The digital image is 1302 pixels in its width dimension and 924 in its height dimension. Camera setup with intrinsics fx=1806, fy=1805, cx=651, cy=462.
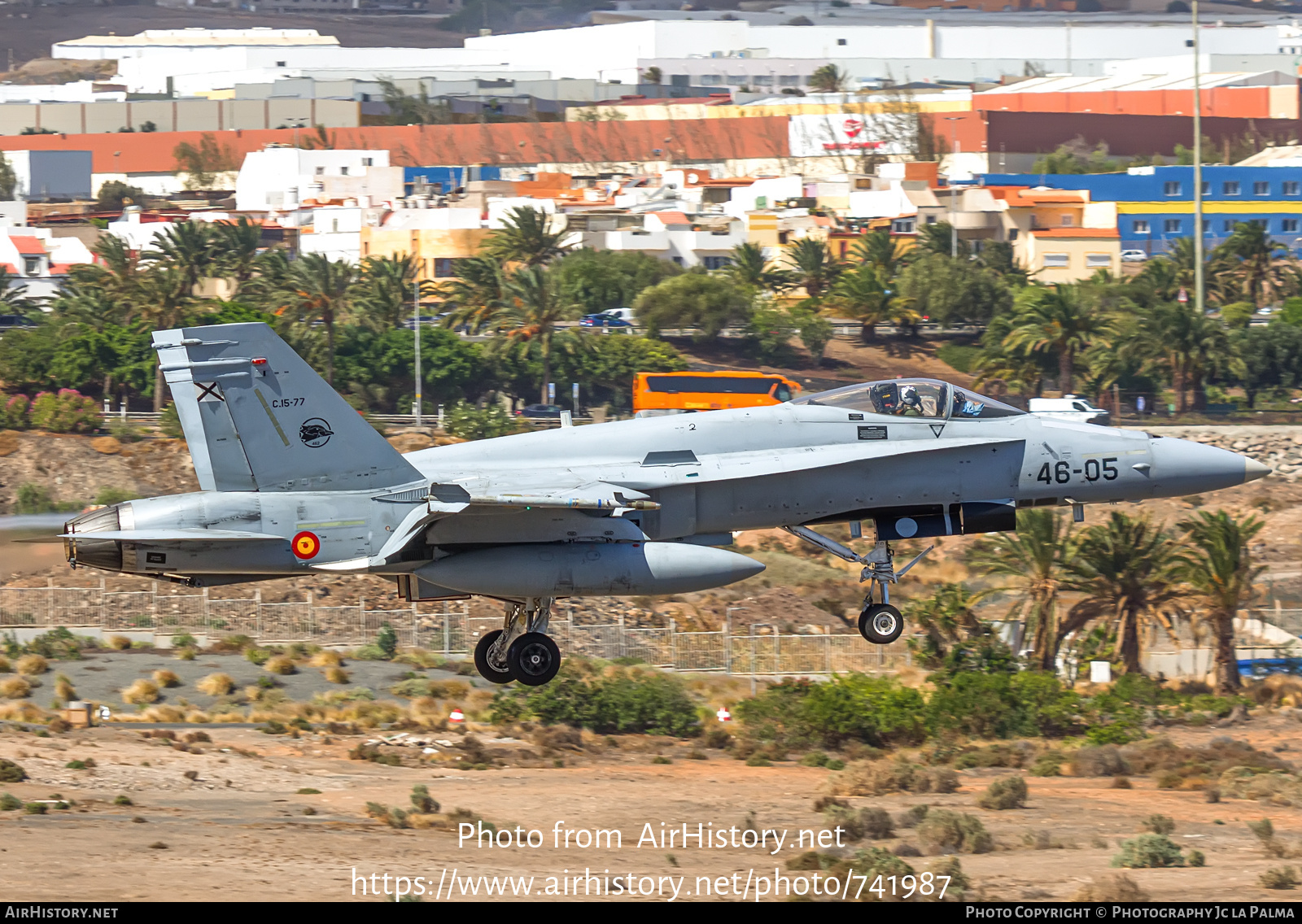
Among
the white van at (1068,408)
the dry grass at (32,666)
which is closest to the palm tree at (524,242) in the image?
the white van at (1068,408)

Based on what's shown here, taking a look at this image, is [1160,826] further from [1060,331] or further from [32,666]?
[1060,331]

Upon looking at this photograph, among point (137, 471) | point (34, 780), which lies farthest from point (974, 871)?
point (137, 471)

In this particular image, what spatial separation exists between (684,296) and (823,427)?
265 ft

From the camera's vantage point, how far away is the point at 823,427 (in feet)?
92.4

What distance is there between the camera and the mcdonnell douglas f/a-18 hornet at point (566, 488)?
87.4ft

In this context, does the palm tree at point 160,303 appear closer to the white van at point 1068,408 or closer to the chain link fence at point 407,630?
the chain link fence at point 407,630

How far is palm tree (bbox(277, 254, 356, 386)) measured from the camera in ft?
317

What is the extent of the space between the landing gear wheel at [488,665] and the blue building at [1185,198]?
369 feet

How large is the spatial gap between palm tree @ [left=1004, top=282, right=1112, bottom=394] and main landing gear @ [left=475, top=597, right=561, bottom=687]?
7170 centimetres

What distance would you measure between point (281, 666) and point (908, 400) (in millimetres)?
32768

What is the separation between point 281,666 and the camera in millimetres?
56406

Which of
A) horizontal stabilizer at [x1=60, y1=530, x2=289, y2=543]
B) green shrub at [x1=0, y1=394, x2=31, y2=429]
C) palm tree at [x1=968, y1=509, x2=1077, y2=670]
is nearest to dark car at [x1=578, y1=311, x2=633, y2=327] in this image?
green shrub at [x1=0, y1=394, x2=31, y2=429]

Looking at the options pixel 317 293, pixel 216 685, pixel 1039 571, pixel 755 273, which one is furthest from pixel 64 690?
pixel 755 273

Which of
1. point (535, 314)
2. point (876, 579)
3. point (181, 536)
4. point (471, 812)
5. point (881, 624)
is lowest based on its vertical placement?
point (471, 812)
